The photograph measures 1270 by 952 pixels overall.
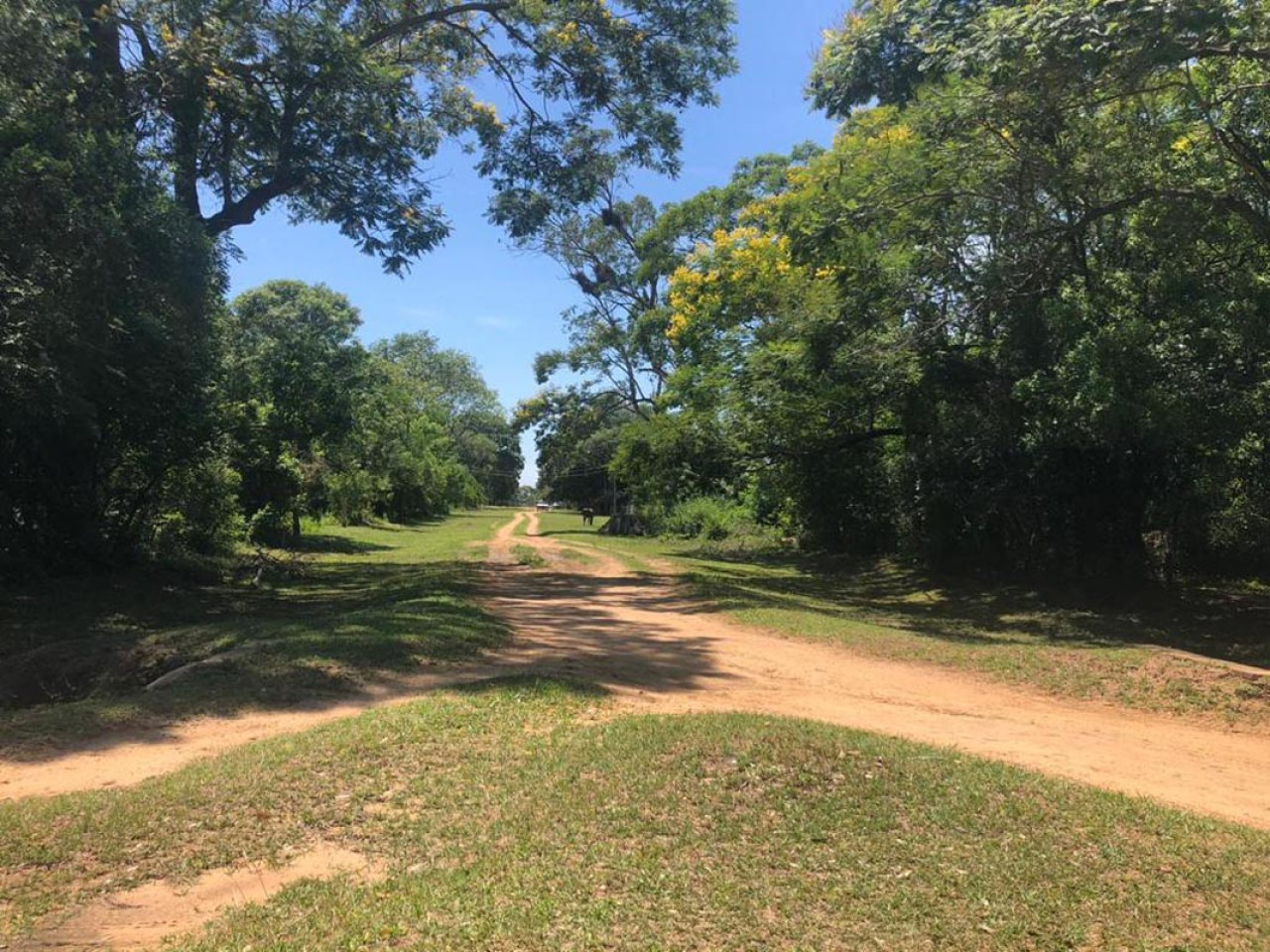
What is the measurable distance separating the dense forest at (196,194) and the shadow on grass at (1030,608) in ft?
35.2

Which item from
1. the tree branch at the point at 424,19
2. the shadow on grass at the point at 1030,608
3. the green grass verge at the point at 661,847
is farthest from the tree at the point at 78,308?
the shadow on grass at the point at 1030,608

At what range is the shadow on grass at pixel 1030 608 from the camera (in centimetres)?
1327

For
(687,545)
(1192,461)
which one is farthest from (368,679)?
(687,545)

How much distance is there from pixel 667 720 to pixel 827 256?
458 inches

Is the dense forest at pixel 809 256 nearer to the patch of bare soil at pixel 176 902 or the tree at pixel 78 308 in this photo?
the tree at pixel 78 308

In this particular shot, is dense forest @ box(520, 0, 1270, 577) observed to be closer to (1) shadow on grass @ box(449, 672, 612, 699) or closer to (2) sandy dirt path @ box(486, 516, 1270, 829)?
(2) sandy dirt path @ box(486, 516, 1270, 829)

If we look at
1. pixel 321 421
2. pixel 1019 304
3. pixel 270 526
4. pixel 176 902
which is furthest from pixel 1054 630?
pixel 270 526

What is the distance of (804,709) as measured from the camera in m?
8.18

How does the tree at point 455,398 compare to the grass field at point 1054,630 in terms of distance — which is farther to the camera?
the tree at point 455,398

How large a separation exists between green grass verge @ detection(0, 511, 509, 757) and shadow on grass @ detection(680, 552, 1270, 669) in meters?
6.53

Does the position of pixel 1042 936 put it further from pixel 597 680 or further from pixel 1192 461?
pixel 1192 461

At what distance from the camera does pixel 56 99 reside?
11.6 metres

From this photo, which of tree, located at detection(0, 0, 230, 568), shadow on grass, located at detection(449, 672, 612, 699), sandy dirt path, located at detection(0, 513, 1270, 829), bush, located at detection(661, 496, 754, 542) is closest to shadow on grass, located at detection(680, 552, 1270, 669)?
sandy dirt path, located at detection(0, 513, 1270, 829)

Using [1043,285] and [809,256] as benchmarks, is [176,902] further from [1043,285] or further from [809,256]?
[1043,285]
